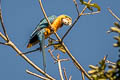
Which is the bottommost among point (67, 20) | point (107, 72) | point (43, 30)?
point (67, 20)

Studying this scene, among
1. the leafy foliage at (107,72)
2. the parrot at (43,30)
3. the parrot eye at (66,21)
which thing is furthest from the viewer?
the parrot eye at (66,21)

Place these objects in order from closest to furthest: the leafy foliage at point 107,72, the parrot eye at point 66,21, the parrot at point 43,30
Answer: the leafy foliage at point 107,72
the parrot at point 43,30
the parrot eye at point 66,21

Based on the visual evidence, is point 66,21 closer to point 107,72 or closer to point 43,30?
point 43,30

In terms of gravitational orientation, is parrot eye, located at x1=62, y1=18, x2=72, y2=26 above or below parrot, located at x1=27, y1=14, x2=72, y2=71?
below

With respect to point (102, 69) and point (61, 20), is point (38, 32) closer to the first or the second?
point (61, 20)

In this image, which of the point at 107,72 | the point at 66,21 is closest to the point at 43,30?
the point at 66,21

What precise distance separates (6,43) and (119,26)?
1.62 metres

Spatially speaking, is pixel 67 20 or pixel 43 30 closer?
pixel 43 30

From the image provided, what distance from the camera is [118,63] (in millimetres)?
1421

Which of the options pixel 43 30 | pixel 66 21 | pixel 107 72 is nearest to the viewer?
pixel 107 72

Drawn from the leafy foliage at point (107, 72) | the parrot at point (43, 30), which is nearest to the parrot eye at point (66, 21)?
the parrot at point (43, 30)

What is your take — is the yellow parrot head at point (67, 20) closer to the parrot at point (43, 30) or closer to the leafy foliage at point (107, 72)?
the parrot at point (43, 30)

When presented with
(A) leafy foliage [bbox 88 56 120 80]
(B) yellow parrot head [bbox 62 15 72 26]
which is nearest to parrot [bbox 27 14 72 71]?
(B) yellow parrot head [bbox 62 15 72 26]

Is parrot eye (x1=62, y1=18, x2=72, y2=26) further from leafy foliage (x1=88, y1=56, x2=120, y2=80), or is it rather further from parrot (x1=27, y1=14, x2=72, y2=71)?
leafy foliage (x1=88, y1=56, x2=120, y2=80)
